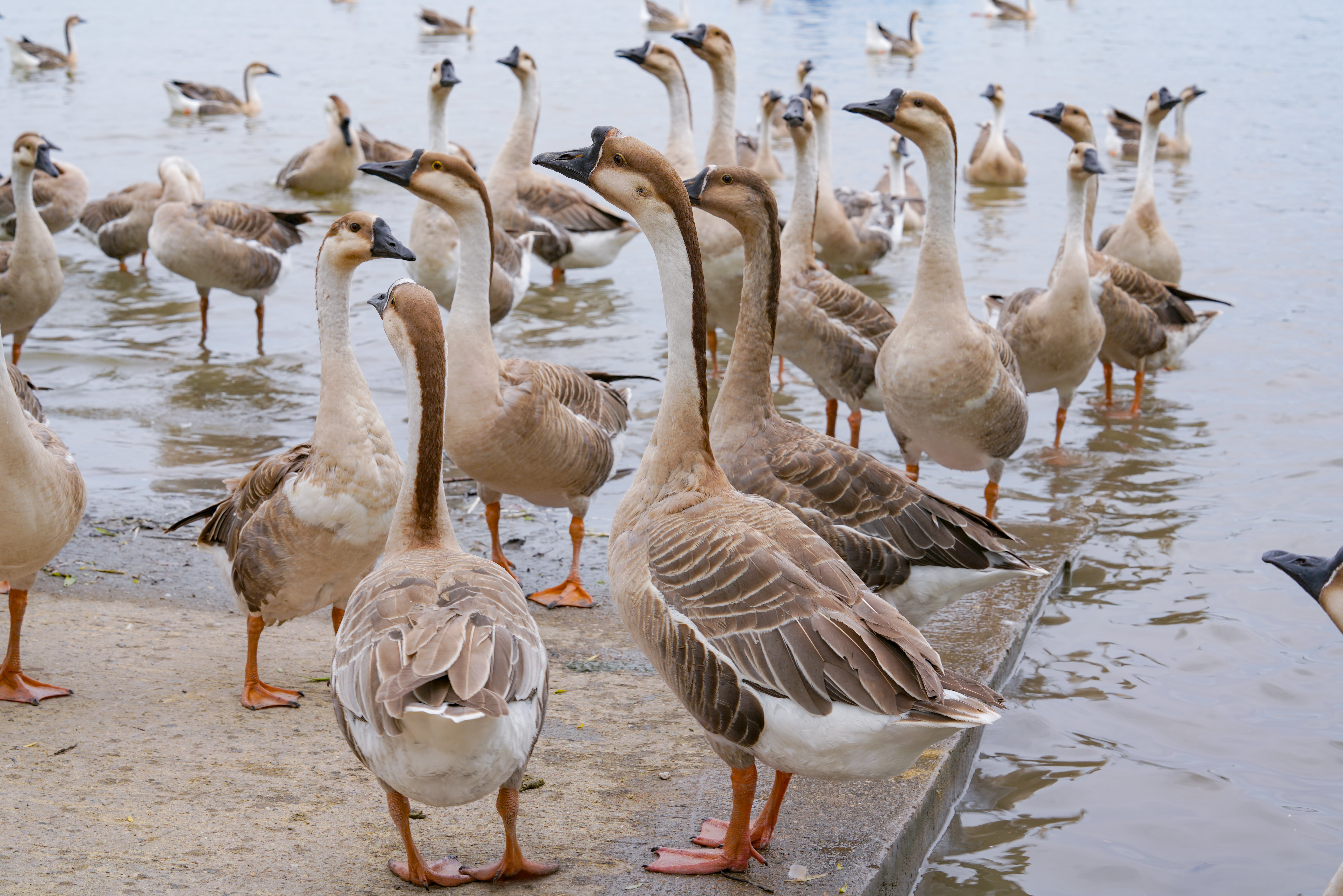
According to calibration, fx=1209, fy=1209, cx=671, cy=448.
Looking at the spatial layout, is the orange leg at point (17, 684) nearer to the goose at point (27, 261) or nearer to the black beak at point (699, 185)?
the black beak at point (699, 185)

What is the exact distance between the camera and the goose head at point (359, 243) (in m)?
5.20

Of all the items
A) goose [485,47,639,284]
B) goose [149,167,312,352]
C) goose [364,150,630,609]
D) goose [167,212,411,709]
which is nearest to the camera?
goose [167,212,411,709]

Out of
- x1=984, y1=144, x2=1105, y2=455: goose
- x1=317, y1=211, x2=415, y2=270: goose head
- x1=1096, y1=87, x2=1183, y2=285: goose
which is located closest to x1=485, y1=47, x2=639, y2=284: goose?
x1=1096, y1=87, x2=1183, y2=285: goose

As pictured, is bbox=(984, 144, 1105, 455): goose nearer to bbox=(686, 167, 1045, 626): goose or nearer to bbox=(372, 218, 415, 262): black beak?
bbox=(686, 167, 1045, 626): goose

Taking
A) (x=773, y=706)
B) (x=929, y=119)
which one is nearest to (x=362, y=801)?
(x=773, y=706)

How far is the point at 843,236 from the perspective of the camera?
44.9ft

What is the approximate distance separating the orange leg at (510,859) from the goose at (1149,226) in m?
9.93

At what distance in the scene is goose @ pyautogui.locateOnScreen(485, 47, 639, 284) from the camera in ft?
42.7

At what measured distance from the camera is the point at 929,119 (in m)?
6.58

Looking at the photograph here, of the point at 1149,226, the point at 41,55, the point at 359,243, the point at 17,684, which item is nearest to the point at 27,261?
the point at 359,243

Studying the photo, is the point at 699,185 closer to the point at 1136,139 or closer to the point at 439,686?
the point at 439,686

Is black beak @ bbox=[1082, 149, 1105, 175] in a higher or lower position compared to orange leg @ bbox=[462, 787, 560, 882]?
higher

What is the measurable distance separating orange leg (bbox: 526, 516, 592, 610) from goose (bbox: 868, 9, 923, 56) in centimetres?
3004

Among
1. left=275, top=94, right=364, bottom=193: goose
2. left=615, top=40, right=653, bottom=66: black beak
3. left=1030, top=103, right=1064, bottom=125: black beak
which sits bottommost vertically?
left=275, top=94, right=364, bottom=193: goose
